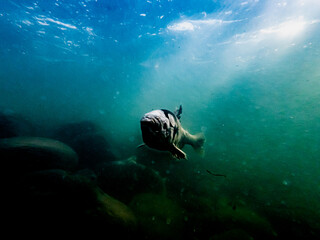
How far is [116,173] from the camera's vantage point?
716cm

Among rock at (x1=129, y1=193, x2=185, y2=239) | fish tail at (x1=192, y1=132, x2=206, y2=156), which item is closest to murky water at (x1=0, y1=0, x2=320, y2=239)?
rock at (x1=129, y1=193, x2=185, y2=239)

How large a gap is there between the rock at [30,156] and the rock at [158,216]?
4.13 m

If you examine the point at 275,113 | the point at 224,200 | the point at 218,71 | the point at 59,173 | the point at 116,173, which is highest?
the point at 218,71

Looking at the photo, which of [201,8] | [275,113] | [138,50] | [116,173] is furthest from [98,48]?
[275,113]

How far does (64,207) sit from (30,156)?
12.7 ft

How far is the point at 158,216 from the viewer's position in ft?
17.7

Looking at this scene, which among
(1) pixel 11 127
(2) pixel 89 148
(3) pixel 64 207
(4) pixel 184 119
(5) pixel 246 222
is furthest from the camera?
(4) pixel 184 119

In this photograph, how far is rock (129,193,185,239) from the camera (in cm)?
467

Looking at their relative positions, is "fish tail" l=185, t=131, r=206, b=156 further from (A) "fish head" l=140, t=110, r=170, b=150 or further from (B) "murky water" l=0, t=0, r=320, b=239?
(A) "fish head" l=140, t=110, r=170, b=150

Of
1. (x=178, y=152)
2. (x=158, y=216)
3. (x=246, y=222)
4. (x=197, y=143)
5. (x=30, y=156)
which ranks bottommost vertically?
(x=158, y=216)

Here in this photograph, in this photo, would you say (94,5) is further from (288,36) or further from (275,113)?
(275,113)

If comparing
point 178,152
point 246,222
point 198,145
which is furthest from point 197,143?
point 178,152

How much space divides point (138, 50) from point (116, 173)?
2207 centimetres

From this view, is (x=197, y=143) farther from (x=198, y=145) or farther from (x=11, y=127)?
(x=11, y=127)
